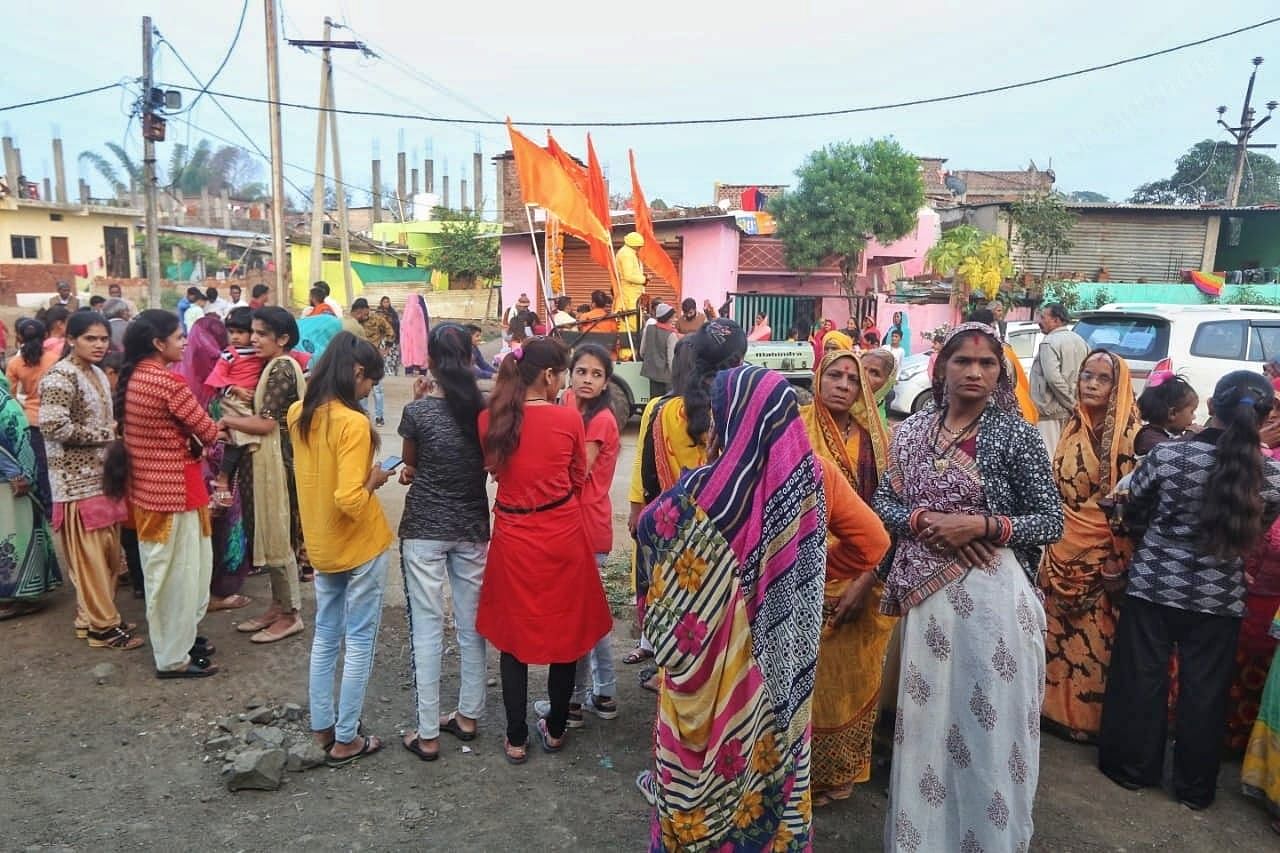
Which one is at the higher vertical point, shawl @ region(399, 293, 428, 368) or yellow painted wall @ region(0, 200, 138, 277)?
yellow painted wall @ region(0, 200, 138, 277)

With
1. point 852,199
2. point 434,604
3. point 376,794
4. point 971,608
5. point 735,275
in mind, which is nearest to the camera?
point 971,608

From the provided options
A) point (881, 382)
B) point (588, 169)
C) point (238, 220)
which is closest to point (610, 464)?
point (881, 382)

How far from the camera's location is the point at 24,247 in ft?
96.3

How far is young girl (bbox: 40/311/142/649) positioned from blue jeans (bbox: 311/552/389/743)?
5.83ft

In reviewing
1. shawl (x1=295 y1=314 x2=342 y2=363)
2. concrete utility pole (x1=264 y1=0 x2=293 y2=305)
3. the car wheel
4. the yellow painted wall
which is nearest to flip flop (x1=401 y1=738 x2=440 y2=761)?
shawl (x1=295 y1=314 x2=342 y2=363)

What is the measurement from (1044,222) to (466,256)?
18.5 meters

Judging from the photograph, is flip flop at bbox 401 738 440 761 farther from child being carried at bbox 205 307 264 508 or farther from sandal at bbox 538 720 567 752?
child being carried at bbox 205 307 264 508

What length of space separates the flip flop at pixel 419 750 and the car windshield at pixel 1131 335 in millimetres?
8342

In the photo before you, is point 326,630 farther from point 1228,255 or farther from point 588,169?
point 1228,255

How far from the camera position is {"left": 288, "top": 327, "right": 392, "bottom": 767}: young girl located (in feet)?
10.2

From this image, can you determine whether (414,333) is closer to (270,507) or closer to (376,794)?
(270,507)

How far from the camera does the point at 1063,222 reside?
773 inches

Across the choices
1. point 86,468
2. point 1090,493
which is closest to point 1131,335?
point 1090,493

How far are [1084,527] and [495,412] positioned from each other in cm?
249
